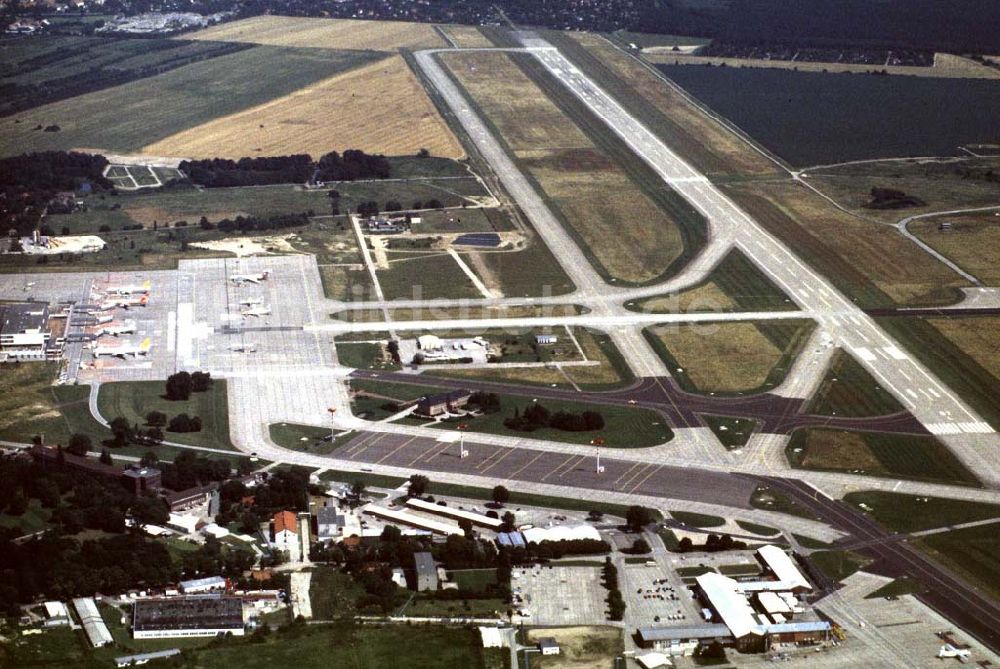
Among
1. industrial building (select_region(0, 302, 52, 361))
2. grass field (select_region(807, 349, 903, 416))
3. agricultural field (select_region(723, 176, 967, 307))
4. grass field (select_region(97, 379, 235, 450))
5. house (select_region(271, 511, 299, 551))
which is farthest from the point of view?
agricultural field (select_region(723, 176, 967, 307))

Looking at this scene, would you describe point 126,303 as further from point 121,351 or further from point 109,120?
point 109,120

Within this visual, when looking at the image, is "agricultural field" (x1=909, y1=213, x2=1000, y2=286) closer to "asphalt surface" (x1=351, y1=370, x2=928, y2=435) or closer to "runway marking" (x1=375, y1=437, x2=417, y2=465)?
"asphalt surface" (x1=351, y1=370, x2=928, y2=435)

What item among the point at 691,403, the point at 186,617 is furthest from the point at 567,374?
the point at 186,617

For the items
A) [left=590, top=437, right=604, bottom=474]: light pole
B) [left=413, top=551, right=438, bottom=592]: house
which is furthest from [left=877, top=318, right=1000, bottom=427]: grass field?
[left=413, top=551, right=438, bottom=592]: house

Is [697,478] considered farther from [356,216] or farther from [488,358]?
[356,216]

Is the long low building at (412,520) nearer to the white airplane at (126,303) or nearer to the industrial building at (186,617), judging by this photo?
the industrial building at (186,617)

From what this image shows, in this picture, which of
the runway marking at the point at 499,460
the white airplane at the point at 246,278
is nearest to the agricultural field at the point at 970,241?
the runway marking at the point at 499,460
